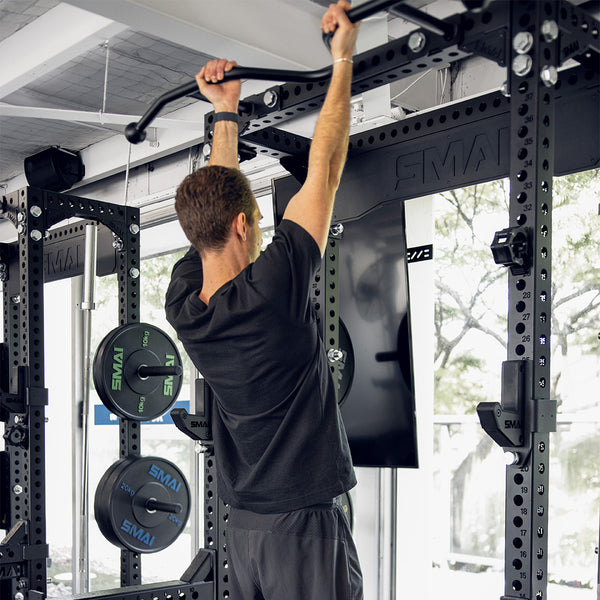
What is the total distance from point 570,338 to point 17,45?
3.29 meters

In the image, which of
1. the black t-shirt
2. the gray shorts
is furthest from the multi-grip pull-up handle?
the gray shorts

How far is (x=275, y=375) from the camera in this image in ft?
6.59

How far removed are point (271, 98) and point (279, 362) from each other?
109 centimetres

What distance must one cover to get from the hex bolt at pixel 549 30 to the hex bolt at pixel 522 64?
0.21 feet

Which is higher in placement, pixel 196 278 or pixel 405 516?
pixel 196 278

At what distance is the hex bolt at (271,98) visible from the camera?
267 cm

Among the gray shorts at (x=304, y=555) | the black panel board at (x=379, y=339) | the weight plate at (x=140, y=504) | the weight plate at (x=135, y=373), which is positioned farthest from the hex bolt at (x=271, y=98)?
the weight plate at (x=140, y=504)

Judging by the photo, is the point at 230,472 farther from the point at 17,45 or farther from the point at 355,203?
the point at 17,45

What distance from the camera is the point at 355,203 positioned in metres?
3.16

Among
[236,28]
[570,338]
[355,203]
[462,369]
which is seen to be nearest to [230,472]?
[355,203]

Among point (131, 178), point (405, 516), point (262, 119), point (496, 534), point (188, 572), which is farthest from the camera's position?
point (131, 178)

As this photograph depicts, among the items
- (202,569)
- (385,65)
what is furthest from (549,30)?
(202,569)

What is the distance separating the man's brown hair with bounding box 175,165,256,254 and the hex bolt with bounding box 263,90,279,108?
2.13ft

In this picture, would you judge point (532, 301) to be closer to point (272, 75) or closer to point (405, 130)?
point (272, 75)
